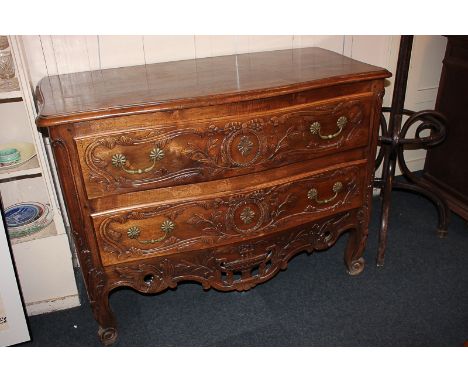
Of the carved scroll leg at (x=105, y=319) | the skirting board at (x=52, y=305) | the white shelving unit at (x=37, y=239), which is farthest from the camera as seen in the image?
the skirting board at (x=52, y=305)

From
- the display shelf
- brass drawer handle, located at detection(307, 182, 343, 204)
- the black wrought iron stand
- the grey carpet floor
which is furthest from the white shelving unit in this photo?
the black wrought iron stand

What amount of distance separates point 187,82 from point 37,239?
3.28 feet

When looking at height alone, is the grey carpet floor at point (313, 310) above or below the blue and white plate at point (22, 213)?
below

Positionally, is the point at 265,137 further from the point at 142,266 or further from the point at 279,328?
the point at 279,328

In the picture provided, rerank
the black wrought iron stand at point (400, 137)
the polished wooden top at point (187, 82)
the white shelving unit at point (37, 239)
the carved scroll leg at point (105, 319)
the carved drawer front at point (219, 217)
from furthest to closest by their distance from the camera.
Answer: the black wrought iron stand at point (400, 137) < the white shelving unit at point (37, 239) < the carved scroll leg at point (105, 319) < the carved drawer front at point (219, 217) < the polished wooden top at point (187, 82)

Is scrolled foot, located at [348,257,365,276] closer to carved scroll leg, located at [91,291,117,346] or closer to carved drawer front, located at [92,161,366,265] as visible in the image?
carved drawer front, located at [92,161,366,265]

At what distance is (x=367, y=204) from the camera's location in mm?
2104

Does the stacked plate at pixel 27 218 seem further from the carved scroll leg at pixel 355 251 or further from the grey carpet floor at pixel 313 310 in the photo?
the carved scroll leg at pixel 355 251

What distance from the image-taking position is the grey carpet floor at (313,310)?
1.97 metres

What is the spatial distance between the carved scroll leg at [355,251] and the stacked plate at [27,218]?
1.49 metres

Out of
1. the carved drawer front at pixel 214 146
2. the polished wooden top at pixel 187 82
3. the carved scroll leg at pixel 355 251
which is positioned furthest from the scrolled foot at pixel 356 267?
the polished wooden top at pixel 187 82

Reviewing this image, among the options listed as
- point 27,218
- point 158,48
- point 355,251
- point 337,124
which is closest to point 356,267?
point 355,251

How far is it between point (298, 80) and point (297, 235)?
70 cm

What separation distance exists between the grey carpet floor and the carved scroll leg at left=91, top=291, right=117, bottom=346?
0.18 ft
